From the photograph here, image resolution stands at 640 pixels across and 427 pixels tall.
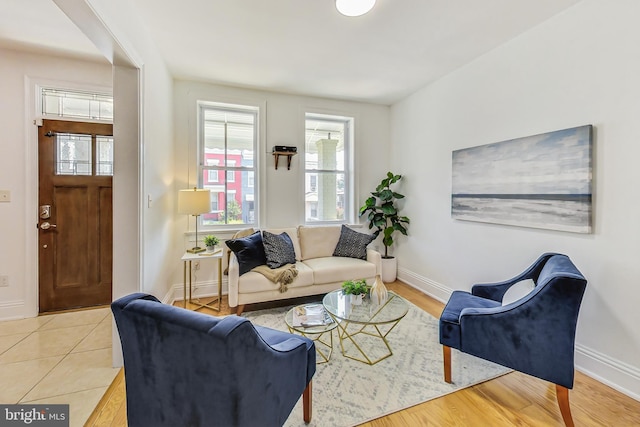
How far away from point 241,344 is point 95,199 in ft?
9.91

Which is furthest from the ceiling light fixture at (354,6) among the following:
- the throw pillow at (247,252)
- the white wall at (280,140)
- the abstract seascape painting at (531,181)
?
the throw pillow at (247,252)

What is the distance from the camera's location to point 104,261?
3.01m

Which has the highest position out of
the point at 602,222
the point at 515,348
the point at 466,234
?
the point at 602,222

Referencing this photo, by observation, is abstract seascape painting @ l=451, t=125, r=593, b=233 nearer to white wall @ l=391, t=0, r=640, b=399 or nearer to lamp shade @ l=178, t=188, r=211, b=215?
white wall @ l=391, t=0, r=640, b=399

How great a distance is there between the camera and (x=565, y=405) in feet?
4.88

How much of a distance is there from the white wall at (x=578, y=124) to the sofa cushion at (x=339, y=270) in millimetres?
992

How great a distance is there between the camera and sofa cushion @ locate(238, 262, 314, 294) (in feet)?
9.01

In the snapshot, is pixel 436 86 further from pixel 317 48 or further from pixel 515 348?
pixel 515 348

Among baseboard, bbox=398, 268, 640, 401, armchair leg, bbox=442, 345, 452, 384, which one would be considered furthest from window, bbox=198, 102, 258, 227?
baseboard, bbox=398, 268, 640, 401

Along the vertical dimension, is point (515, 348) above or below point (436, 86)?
below

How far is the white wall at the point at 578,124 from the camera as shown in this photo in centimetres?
176

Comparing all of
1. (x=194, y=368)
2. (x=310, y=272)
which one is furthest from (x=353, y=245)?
(x=194, y=368)

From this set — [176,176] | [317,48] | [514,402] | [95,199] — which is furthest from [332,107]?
[514,402]

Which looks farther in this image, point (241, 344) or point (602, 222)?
point (602, 222)
